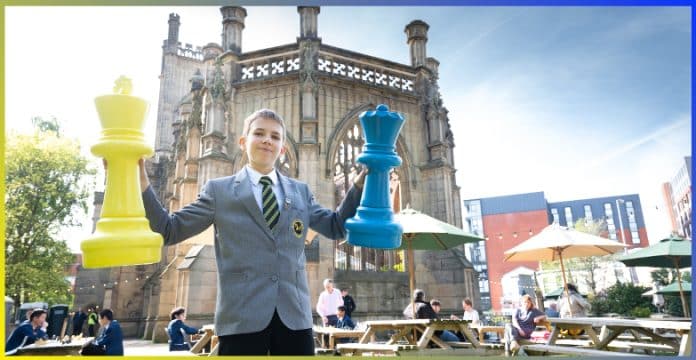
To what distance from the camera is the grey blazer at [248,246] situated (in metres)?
1.40

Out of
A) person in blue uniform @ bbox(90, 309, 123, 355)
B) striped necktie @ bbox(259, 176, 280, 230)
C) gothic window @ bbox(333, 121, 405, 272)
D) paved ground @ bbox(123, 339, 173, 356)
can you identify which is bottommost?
paved ground @ bbox(123, 339, 173, 356)

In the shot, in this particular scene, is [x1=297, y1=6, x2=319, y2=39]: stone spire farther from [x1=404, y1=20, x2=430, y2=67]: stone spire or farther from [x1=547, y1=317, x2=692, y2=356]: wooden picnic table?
[x1=547, y1=317, x2=692, y2=356]: wooden picnic table

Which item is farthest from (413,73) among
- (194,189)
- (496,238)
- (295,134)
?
(496,238)

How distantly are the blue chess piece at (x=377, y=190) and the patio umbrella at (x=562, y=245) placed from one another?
6.91 m

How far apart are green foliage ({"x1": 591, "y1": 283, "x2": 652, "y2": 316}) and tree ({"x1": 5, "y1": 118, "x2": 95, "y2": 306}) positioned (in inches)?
888

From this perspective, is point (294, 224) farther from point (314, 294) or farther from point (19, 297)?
point (19, 297)

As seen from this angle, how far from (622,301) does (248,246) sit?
21.9 metres

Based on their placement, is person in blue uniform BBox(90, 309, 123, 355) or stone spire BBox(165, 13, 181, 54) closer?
person in blue uniform BBox(90, 309, 123, 355)

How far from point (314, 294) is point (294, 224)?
9654 millimetres

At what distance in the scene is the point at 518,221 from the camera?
5475 cm

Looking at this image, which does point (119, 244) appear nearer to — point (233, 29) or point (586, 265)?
point (233, 29)

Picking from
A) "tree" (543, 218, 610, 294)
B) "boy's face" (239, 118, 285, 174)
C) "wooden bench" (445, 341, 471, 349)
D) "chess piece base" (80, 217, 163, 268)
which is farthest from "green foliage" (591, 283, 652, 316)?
"chess piece base" (80, 217, 163, 268)

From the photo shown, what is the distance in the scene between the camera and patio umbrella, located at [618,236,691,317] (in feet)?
27.4

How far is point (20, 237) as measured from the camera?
621 inches
